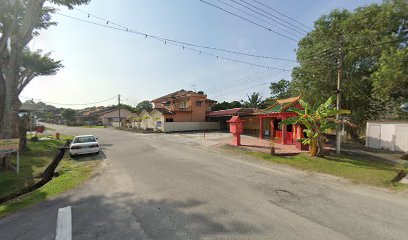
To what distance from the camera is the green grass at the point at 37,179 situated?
605 cm

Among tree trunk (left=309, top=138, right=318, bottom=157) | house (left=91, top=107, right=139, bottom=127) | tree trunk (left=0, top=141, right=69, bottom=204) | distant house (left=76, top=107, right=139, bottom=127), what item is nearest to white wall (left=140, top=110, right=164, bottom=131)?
distant house (left=76, top=107, right=139, bottom=127)

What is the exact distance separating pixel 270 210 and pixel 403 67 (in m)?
12.2

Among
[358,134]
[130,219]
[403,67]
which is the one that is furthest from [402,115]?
[130,219]

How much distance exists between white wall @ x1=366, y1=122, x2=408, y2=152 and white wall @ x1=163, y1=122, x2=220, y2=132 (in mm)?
24085

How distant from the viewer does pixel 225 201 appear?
5.77m

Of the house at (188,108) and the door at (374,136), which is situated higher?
the house at (188,108)

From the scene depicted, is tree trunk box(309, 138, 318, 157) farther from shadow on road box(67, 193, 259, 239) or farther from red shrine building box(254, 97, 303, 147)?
shadow on road box(67, 193, 259, 239)

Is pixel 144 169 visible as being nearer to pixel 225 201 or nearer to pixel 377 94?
pixel 225 201

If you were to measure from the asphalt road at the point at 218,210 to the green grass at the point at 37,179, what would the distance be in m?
A: 0.59

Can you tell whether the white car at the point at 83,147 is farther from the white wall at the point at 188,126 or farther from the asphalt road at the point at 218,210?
the white wall at the point at 188,126

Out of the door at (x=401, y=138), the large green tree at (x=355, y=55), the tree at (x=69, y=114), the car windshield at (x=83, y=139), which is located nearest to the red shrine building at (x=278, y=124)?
the large green tree at (x=355, y=55)

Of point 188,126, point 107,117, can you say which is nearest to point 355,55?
point 188,126

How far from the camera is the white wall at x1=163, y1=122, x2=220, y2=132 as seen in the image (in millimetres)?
34209

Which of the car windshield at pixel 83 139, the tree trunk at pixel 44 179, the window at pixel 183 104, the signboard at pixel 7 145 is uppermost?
the window at pixel 183 104
